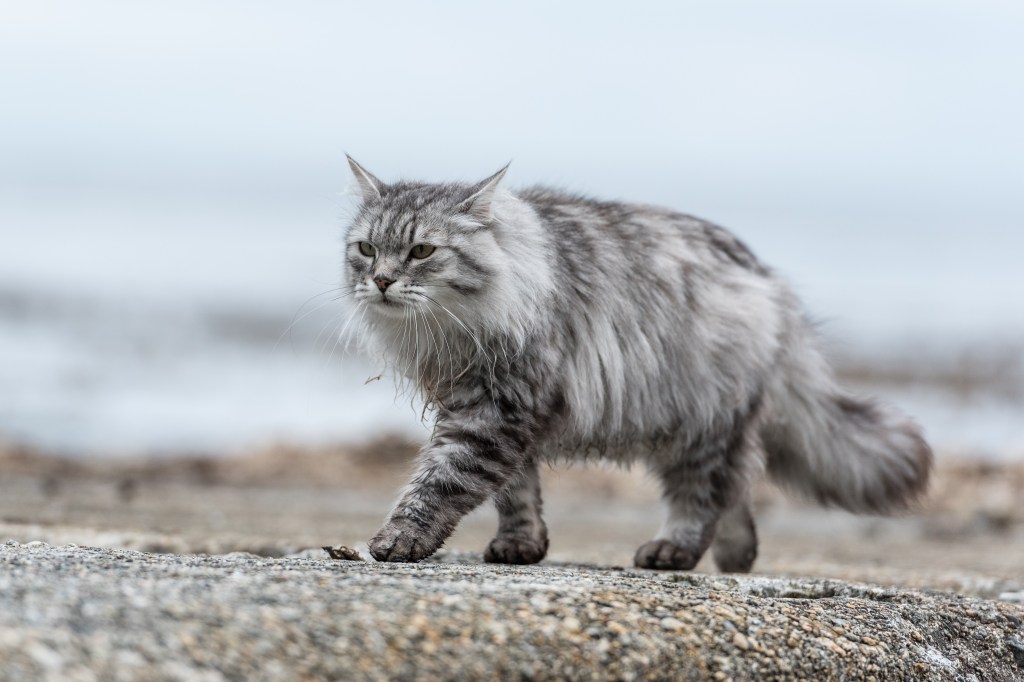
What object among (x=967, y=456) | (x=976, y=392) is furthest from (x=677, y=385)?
(x=976, y=392)

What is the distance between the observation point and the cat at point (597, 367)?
4.62m

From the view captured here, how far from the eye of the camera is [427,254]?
Result: 471 centimetres

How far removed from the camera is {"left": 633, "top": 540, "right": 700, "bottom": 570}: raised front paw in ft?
17.3

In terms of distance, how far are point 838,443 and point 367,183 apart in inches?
100

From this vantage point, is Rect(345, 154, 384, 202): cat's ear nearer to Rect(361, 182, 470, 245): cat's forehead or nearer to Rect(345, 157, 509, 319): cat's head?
Rect(361, 182, 470, 245): cat's forehead

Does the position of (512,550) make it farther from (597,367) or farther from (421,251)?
(421,251)

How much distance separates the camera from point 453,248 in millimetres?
4723

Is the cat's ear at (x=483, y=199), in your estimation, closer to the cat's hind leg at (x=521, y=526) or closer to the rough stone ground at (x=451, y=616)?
the cat's hind leg at (x=521, y=526)

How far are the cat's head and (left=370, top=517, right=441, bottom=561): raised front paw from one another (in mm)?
820

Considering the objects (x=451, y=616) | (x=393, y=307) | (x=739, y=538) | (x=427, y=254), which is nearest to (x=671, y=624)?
(x=451, y=616)

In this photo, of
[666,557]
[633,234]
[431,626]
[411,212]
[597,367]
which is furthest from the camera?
[633,234]

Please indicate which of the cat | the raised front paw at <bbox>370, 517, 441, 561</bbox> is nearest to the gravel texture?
the raised front paw at <bbox>370, 517, 441, 561</bbox>

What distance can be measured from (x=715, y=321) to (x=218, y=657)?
324cm

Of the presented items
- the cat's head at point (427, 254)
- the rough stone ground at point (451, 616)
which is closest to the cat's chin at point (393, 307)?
the cat's head at point (427, 254)
